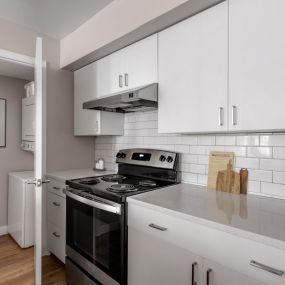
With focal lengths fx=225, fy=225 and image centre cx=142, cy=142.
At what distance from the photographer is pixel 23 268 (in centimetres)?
218

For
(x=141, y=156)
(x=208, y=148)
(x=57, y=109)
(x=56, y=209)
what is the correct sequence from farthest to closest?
1. (x=57, y=109)
2. (x=56, y=209)
3. (x=141, y=156)
4. (x=208, y=148)

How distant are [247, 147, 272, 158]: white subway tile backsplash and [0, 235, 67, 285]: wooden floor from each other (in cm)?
186

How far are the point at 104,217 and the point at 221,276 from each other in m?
0.83

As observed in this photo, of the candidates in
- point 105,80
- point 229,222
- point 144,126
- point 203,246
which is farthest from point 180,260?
point 105,80

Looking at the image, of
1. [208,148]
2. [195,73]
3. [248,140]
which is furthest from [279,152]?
[195,73]

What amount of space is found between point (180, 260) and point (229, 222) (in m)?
0.34

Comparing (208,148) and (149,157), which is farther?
(149,157)

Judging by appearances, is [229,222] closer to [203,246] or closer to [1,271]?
[203,246]

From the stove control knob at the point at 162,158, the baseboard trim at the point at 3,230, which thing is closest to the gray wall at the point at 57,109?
the stove control knob at the point at 162,158

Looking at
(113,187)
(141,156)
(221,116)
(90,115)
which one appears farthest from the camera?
(90,115)

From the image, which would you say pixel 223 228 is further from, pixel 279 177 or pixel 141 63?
pixel 141 63

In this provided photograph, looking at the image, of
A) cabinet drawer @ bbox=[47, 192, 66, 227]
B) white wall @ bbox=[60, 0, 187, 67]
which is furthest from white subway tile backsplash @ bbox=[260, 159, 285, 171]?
cabinet drawer @ bbox=[47, 192, 66, 227]

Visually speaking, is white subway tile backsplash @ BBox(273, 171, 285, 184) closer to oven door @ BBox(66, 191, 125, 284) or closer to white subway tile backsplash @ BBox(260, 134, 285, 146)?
white subway tile backsplash @ BBox(260, 134, 285, 146)

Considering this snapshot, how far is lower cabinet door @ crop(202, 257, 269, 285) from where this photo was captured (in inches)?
36.1
